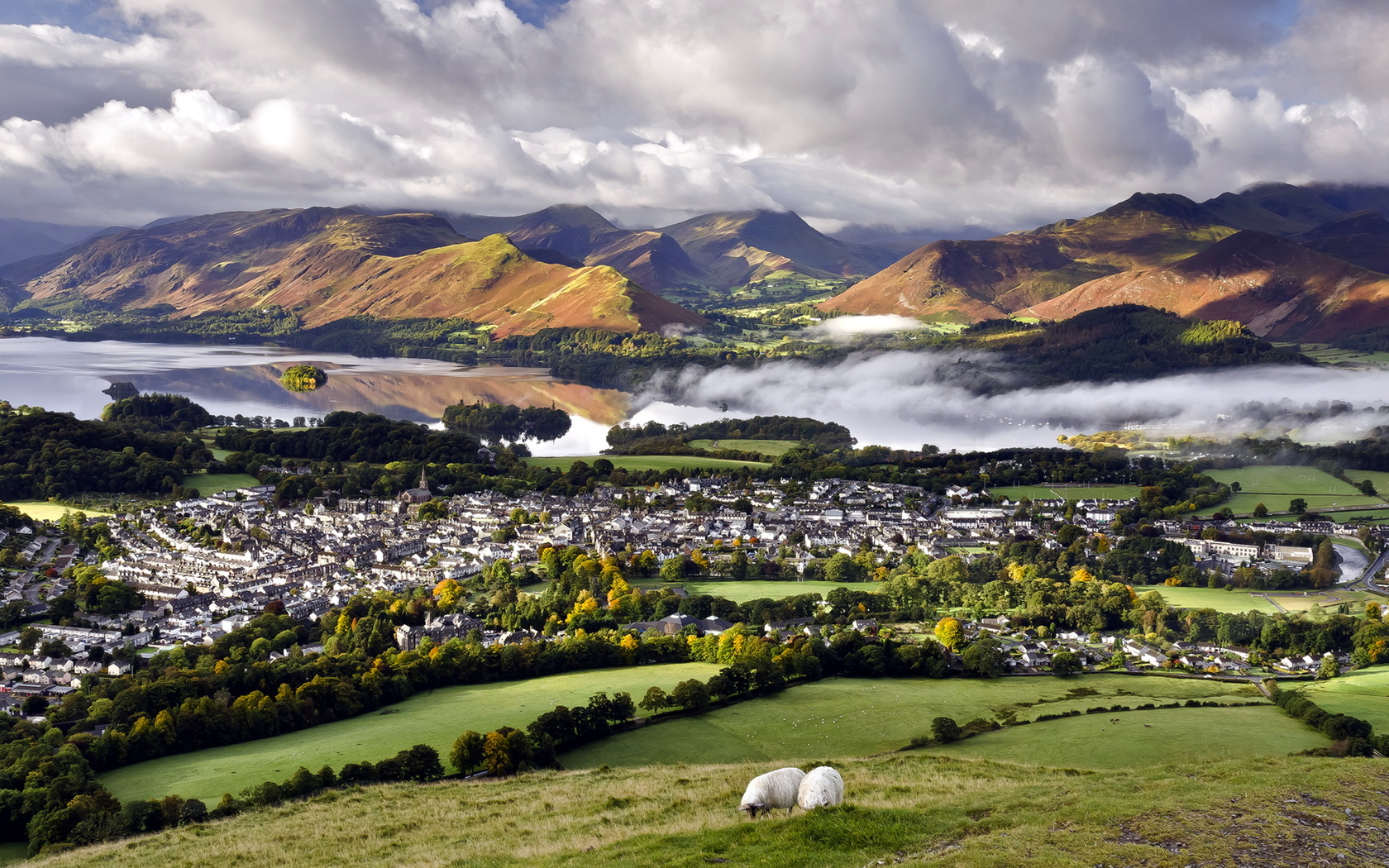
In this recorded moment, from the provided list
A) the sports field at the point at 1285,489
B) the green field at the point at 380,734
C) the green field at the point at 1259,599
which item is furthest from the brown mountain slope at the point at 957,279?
the green field at the point at 380,734

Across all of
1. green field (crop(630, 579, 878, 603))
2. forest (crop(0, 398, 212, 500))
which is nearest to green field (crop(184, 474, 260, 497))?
forest (crop(0, 398, 212, 500))

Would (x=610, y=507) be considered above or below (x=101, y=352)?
below

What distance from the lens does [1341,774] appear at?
10773mm

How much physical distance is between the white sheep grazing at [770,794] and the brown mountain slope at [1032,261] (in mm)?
138116

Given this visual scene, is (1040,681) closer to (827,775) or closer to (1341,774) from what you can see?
(1341,774)

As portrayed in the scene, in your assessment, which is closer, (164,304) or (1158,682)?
(1158,682)

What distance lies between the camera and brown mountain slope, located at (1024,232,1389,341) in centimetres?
10900

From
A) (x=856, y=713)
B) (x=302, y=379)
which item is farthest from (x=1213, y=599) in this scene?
(x=302, y=379)

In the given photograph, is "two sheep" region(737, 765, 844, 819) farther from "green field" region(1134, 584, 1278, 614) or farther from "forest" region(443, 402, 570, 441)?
"forest" region(443, 402, 570, 441)

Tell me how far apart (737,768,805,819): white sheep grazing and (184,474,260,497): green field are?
143ft

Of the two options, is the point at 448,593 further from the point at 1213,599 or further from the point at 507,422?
the point at 507,422

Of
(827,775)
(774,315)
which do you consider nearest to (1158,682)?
(827,775)

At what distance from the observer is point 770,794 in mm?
10492

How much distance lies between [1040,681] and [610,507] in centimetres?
2539
